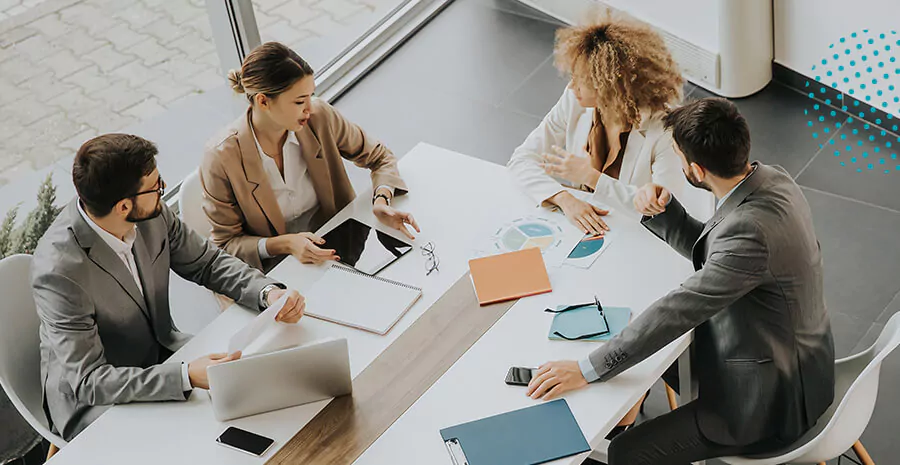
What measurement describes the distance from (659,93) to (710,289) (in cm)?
83

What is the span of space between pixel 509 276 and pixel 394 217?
45cm

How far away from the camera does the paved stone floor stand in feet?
13.9

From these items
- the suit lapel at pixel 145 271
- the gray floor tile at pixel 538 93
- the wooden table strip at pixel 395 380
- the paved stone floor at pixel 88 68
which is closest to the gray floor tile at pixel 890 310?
the wooden table strip at pixel 395 380

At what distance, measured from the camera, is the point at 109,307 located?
2.88 metres

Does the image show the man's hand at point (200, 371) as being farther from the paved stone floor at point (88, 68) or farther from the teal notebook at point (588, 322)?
the paved stone floor at point (88, 68)

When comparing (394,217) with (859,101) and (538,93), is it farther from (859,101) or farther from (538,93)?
(859,101)

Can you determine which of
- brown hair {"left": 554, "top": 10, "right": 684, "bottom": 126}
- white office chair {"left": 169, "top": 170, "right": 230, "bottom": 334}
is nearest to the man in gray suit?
white office chair {"left": 169, "top": 170, "right": 230, "bottom": 334}

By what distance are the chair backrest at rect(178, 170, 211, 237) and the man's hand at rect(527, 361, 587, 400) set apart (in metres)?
1.30

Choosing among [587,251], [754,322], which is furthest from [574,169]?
[754,322]

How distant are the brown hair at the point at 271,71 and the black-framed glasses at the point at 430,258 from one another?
2.08 feet

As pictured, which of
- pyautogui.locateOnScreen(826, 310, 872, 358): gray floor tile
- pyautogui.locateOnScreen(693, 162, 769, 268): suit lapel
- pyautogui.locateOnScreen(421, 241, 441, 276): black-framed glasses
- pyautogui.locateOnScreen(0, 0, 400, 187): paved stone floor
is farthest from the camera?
pyautogui.locateOnScreen(0, 0, 400, 187): paved stone floor

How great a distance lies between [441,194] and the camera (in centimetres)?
330

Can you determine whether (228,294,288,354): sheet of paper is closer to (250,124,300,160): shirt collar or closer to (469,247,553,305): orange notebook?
(469,247,553,305): orange notebook

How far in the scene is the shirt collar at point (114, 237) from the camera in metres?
2.80
